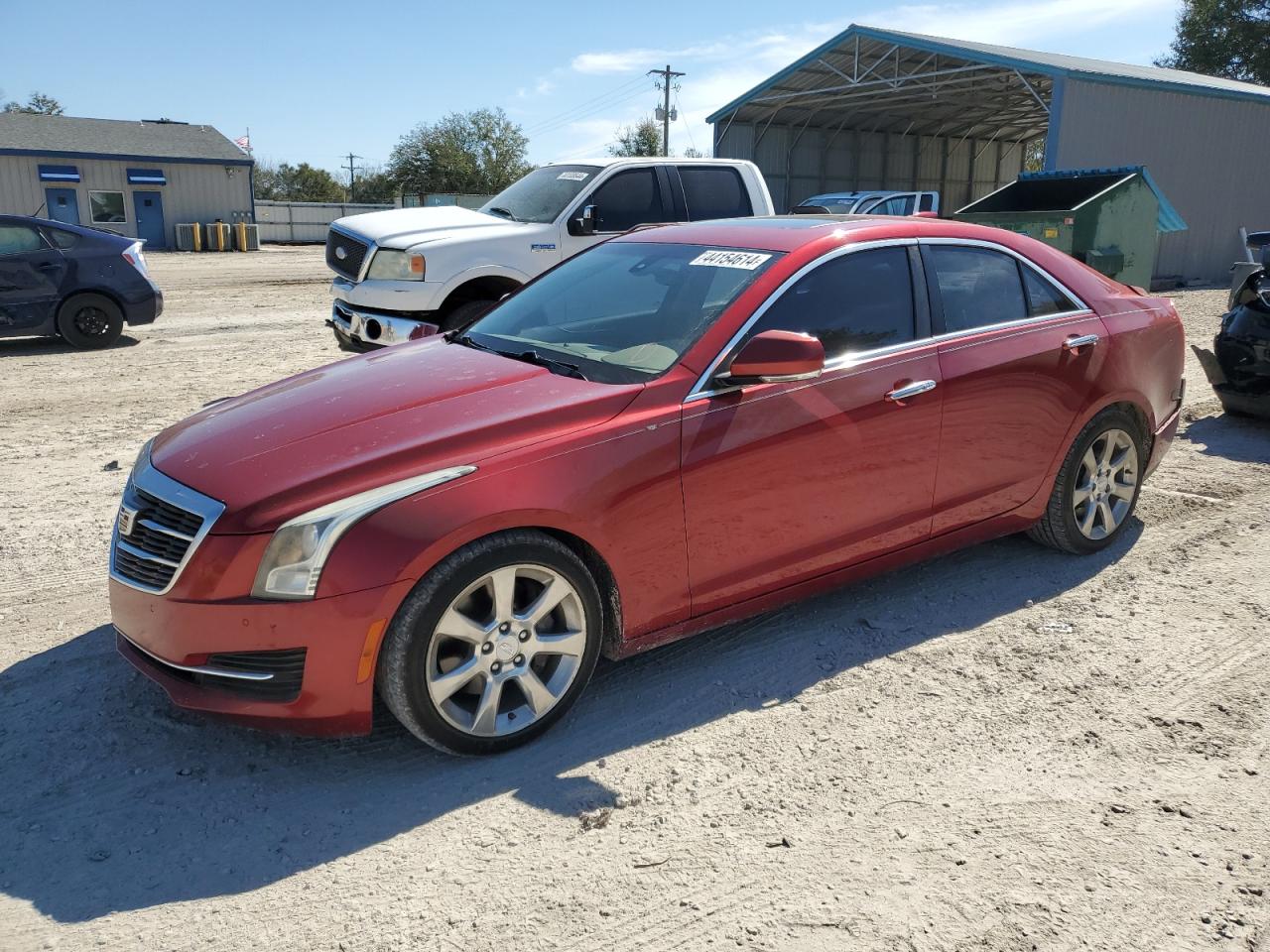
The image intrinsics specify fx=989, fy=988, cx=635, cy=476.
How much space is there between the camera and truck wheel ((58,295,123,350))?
1166 cm

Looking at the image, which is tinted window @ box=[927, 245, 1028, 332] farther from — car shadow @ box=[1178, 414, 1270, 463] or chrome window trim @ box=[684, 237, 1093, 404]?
car shadow @ box=[1178, 414, 1270, 463]

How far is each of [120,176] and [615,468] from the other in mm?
40511

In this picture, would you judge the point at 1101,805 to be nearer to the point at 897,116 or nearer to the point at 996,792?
the point at 996,792

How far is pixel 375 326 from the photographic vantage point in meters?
8.16

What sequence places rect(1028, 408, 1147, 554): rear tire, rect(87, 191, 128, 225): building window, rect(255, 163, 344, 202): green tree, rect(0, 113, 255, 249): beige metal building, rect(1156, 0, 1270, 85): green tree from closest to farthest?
rect(1028, 408, 1147, 554): rear tire
rect(0, 113, 255, 249): beige metal building
rect(87, 191, 128, 225): building window
rect(1156, 0, 1270, 85): green tree
rect(255, 163, 344, 202): green tree

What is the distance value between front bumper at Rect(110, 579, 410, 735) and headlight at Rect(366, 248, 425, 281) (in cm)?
552

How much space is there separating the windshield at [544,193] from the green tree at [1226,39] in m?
50.5

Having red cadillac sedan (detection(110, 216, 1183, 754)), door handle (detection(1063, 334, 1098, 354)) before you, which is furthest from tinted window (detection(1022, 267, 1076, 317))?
door handle (detection(1063, 334, 1098, 354))

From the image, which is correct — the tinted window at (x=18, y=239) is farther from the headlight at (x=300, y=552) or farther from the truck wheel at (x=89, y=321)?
the headlight at (x=300, y=552)

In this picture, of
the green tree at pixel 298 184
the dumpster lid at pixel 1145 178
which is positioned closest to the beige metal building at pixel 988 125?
the dumpster lid at pixel 1145 178

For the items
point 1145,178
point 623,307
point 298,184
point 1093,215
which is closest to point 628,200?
point 623,307

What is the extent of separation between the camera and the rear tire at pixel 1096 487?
4.75m

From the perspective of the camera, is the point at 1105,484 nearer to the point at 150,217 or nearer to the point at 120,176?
the point at 150,217

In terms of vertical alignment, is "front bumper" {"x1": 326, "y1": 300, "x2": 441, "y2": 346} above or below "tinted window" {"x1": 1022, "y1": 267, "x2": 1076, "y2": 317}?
below
